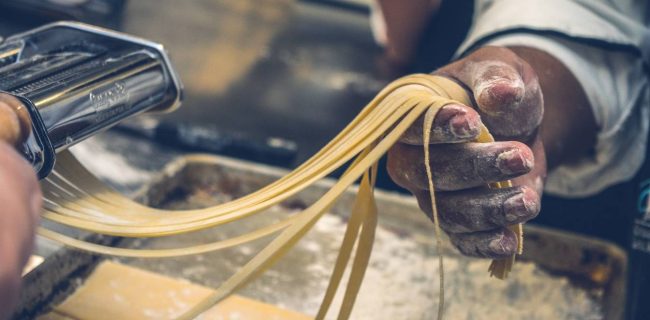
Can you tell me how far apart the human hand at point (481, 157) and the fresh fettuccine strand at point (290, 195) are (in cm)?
2

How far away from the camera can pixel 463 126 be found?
1.97ft

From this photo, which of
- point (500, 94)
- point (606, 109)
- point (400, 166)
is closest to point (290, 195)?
point (400, 166)

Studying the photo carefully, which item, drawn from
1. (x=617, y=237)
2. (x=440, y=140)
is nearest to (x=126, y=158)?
(x=440, y=140)

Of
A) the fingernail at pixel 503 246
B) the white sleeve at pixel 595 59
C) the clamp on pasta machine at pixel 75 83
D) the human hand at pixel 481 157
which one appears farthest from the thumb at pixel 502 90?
the clamp on pasta machine at pixel 75 83

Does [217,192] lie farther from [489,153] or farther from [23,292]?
[489,153]

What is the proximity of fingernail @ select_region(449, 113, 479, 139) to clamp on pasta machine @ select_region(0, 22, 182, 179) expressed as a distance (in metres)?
0.36

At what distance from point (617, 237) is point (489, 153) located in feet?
2.43

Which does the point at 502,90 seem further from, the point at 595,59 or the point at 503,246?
the point at 595,59

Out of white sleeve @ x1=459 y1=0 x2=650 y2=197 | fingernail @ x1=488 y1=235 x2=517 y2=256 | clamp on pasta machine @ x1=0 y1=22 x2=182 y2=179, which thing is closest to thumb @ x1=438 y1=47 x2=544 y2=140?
fingernail @ x1=488 y1=235 x2=517 y2=256

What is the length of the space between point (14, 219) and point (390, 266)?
0.65 metres

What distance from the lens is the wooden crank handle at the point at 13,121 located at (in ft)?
1.63

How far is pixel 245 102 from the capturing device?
158cm

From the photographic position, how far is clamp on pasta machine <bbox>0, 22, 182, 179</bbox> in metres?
0.59

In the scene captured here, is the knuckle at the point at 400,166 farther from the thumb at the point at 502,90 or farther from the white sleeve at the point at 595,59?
the white sleeve at the point at 595,59
